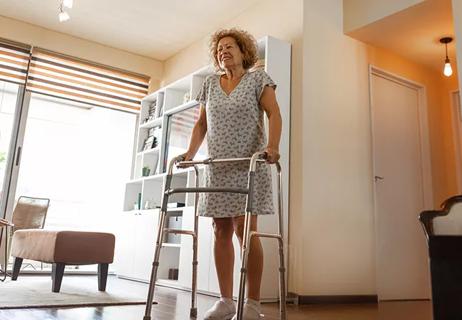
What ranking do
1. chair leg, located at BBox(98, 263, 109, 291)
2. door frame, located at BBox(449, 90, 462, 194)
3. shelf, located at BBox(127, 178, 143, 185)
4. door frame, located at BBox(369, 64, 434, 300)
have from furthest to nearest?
shelf, located at BBox(127, 178, 143, 185), door frame, located at BBox(449, 90, 462, 194), door frame, located at BBox(369, 64, 434, 300), chair leg, located at BBox(98, 263, 109, 291)

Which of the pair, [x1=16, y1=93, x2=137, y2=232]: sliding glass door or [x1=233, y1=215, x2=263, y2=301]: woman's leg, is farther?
[x1=16, y1=93, x2=137, y2=232]: sliding glass door

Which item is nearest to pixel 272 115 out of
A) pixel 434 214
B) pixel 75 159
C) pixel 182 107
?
pixel 434 214

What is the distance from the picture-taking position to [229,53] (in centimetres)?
209

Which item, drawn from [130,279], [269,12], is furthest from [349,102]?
[130,279]

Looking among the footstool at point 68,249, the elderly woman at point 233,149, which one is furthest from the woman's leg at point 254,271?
the footstool at point 68,249

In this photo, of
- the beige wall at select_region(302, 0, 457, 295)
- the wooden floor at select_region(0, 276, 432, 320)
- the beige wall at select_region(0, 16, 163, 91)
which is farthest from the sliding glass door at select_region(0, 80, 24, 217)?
the beige wall at select_region(302, 0, 457, 295)

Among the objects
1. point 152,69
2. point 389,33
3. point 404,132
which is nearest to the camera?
point 389,33

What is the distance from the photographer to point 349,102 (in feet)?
12.5

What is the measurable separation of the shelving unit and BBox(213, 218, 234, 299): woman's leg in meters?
1.05

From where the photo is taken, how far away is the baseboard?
3171mm

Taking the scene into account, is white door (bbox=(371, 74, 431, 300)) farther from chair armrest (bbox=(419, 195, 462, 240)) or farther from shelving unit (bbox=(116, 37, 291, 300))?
chair armrest (bbox=(419, 195, 462, 240))

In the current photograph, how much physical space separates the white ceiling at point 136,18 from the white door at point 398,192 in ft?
5.57

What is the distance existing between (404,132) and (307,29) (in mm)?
1508

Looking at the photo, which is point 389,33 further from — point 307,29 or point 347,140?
point 347,140
